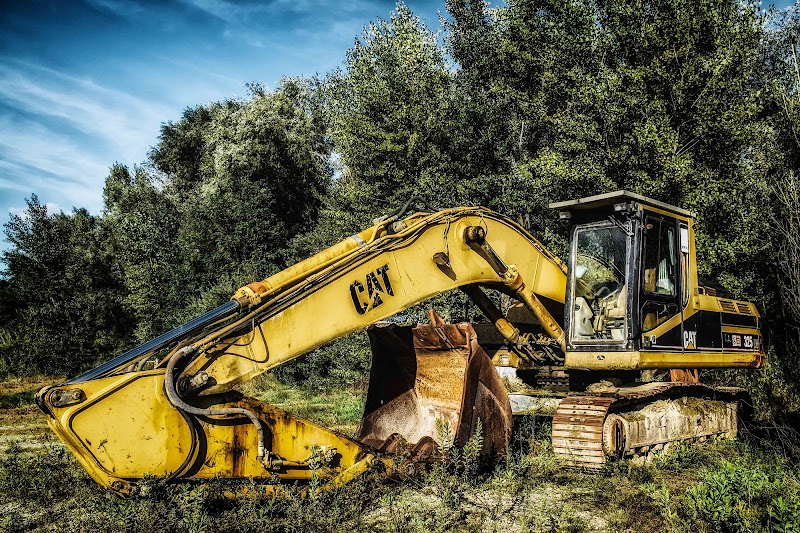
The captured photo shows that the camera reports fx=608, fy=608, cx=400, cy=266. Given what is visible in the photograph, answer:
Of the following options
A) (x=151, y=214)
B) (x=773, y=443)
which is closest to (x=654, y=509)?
(x=773, y=443)

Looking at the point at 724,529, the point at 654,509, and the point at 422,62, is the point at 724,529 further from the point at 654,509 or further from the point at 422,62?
the point at 422,62

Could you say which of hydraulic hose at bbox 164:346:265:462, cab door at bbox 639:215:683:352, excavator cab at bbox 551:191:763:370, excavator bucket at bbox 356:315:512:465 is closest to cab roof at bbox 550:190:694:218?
excavator cab at bbox 551:191:763:370

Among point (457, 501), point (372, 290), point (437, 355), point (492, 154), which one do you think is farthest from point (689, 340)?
point (492, 154)

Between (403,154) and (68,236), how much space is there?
53.8ft

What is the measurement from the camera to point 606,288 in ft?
23.6

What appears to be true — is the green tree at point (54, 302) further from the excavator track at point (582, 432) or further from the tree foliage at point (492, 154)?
the excavator track at point (582, 432)

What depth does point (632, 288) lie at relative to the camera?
6.64m

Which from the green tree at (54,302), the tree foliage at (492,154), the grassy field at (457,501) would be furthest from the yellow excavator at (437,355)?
the green tree at (54,302)

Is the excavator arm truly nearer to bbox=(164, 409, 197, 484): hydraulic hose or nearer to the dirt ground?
bbox=(164, 409, 197, 484): hydraulic hose

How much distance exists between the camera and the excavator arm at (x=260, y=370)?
4.08 m

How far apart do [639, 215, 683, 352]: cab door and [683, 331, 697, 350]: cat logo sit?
9 cm

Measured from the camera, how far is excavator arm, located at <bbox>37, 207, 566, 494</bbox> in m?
4.08

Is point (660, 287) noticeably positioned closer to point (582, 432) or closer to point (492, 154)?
point (582, 432)

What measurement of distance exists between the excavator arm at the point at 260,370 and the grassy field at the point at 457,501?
222mm
